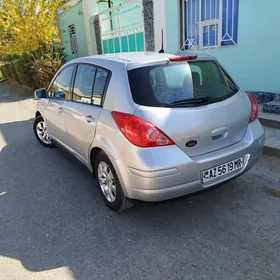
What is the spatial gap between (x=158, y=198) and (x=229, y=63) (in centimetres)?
481

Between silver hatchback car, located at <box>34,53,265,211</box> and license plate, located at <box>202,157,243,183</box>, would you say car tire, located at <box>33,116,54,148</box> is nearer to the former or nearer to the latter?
silver hatchback car, located at <box>34,53,265,211</box>

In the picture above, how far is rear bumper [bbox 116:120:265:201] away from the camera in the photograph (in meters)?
2.43

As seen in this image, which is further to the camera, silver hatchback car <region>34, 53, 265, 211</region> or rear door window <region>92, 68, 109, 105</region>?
rear door window <region>92, 68, 109, 105</region>

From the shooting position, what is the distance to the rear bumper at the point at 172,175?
243cm

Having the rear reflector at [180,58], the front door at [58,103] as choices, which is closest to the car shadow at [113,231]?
the front door at [58,103]

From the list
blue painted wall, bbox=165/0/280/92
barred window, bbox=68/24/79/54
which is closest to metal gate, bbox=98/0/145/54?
barred window, bbox=68/24/79/54

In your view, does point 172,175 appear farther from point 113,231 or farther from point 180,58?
point 180,58

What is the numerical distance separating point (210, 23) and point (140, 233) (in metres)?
5.46

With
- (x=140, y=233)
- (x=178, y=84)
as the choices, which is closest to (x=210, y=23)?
(x=178, y=84)

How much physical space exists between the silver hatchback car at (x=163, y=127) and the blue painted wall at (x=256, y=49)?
2927mm

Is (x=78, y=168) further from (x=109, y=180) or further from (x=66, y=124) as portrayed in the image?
(x=109, y=180)

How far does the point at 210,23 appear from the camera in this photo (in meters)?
6.49

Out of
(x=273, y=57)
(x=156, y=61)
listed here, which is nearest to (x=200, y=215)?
(x=156, y=61)

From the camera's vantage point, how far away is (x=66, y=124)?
3848 mm
